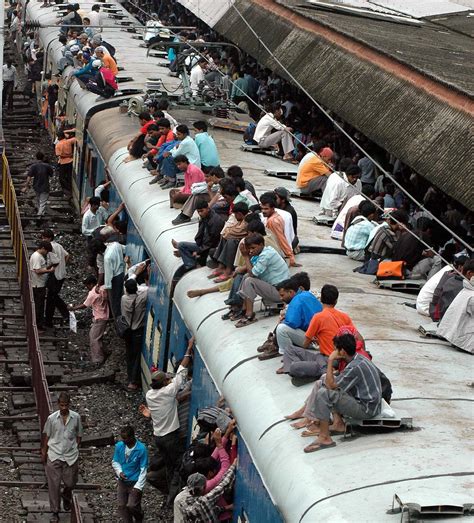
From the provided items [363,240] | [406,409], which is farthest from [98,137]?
[406,409]

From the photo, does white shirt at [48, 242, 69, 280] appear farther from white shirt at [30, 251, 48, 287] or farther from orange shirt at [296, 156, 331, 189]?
orange shirt at [296, 156, 331, 189]

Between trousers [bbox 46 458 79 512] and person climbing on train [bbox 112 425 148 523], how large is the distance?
0.79 meters

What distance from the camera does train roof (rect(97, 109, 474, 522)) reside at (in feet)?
32.6

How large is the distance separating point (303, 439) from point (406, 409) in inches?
32.3

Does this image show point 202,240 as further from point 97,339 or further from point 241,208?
point 97,339

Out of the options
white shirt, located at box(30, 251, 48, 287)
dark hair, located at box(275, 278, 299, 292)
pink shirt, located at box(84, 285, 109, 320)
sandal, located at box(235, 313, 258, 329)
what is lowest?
white shirt, located at box(30, 251, 48, 287)

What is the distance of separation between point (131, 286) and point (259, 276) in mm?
4765

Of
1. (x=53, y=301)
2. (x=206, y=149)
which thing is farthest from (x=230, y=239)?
(x=53, y=301)

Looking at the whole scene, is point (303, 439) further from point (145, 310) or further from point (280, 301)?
point (145, 310)

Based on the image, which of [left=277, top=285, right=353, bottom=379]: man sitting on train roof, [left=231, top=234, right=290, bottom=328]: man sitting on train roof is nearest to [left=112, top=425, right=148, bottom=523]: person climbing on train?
[left=231, top=234, right=290, bottom=328]: man sitting on train roof

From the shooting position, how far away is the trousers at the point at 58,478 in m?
15.6

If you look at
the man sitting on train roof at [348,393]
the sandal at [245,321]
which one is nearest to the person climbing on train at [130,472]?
the sandal at [245,321]

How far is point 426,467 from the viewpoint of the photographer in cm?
1010

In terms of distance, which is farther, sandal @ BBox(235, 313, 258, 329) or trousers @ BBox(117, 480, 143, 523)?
trousers @ BBox(117, 480, 143, 523)
